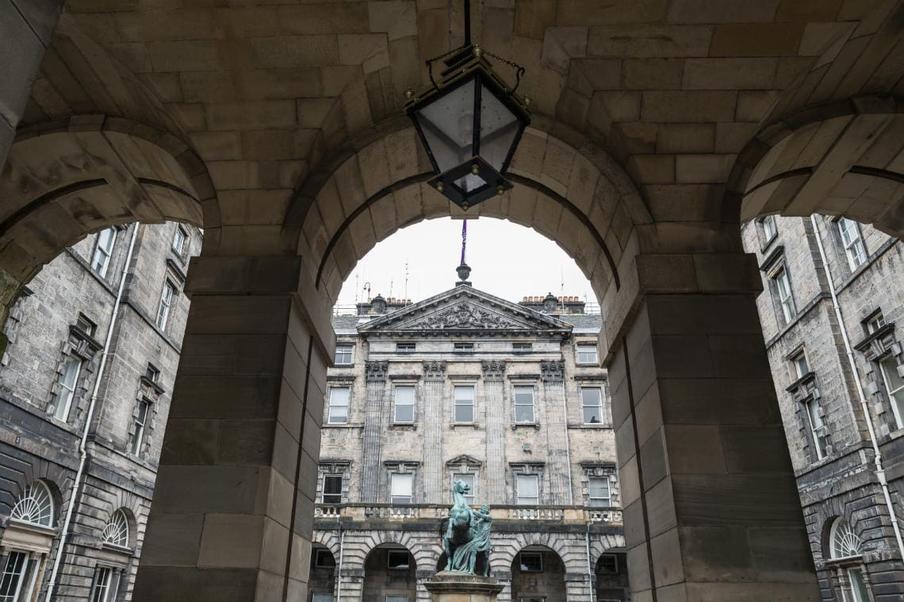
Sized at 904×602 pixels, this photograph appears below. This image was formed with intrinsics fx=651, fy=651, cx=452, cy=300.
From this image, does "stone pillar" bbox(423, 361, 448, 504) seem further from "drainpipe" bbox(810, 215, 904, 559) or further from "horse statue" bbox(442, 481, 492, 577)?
"drainpipe" bbox(810, 215, 904, 559)

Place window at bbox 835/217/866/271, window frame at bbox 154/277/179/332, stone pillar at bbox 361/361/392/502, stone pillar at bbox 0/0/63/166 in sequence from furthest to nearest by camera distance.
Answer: stone pillar at bbox 361/361/392/502 → window frame at bbox 154/277/179/332 → window at bbox 835/217/866/271 → stone pillar at bbox 0/0/63/166

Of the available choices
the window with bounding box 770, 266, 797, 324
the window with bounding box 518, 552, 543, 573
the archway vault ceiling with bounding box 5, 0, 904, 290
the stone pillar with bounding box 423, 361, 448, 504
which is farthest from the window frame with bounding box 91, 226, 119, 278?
the window with bounding box 518, 552, 543, 573

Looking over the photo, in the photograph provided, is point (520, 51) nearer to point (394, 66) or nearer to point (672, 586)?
point (394, 66)

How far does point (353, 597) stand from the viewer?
32594 mm

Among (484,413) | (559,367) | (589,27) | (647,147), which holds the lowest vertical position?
(647,147)

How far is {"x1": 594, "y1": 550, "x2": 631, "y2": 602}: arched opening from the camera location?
109 feet

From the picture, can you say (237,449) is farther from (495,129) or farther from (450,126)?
(495,129)

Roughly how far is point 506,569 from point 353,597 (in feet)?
25.6

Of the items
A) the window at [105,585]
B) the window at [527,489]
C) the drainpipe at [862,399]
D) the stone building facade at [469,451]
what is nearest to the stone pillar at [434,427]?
the stone building facade at [469,451]

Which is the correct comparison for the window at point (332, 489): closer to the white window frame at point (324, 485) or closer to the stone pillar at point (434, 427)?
the white window frame at point (324, 485)

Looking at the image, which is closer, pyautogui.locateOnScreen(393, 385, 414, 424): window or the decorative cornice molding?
pyautogui.locateOnScreen(393, 385, 414, 424): window

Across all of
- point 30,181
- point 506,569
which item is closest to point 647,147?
point 30,181

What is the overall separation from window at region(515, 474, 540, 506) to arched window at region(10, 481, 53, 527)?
74.3 feet

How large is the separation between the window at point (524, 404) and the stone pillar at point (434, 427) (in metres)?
4.22
